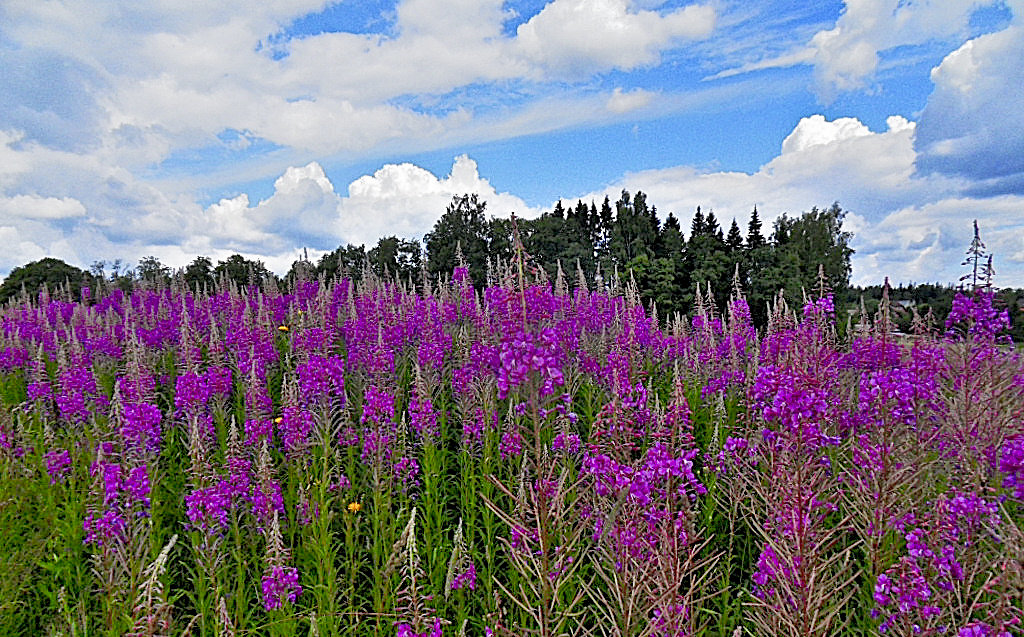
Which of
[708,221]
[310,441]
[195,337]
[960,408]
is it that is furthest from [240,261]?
[708,221]

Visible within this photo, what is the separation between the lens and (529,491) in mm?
3373

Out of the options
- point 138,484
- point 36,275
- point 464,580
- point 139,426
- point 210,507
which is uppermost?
point 36,275

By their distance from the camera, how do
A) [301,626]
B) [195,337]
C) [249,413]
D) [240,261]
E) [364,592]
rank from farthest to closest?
1. [240,261]
2. [195,337]
3. [249,413]
4. [364,592]
5. [301,626]

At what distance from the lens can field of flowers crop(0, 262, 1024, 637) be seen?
2953mm

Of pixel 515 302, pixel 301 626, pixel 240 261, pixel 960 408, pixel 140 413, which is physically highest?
pixel 240 261

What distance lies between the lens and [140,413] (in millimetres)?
6164

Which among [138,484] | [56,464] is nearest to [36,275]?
[56,464]

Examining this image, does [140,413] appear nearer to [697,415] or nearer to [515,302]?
[515,302]

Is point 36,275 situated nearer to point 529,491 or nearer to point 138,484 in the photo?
point 138,484

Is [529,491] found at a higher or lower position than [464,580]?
higher

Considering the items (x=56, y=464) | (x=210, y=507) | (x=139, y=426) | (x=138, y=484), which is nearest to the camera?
(x=210, y=507)

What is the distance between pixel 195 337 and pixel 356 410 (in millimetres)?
3793

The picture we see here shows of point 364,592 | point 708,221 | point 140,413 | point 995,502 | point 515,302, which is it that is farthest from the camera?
point 708,221

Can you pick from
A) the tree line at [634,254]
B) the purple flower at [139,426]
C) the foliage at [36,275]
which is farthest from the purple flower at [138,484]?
the foliage at [36,275]
